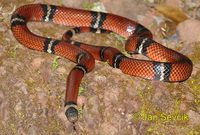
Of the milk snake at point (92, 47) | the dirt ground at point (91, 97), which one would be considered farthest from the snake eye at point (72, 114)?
the dirt ground at point (91, 97)

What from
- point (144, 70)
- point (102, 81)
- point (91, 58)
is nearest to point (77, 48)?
point (91, 58)

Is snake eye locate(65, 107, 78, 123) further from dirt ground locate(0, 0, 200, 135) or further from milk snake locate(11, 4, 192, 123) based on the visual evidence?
dirt ground locate(0, 0, 200, 135)

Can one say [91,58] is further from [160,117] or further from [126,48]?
[160,117]

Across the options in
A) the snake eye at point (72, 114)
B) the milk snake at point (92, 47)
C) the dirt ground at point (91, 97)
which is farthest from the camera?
the milk snake at point (92, 47)

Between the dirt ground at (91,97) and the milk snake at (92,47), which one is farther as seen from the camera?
the milk snake at (92,47)

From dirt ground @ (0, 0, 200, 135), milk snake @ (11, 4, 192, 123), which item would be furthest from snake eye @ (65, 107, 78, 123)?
dirt ground @ (0, 0, 200, 135)

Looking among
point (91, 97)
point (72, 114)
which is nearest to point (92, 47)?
point (91, 97)

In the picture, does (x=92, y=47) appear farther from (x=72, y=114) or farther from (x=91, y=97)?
(x=72, y=114)

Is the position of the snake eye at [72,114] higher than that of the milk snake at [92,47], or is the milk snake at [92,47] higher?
the milk snake at [92,47]

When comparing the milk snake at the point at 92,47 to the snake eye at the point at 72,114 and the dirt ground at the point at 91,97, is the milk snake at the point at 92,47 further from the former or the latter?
the dirt ground at the point at 91,97
